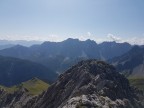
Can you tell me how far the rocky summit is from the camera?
13720 cm

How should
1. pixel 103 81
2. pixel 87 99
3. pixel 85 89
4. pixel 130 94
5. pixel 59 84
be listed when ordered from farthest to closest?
pixel 59 84, pixel 130 94, pixel 103 81, pixel 85 89, pixel 87 99

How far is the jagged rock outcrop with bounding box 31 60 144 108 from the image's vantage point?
136750 millimetres

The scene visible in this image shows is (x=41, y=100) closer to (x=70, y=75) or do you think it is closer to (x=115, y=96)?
(x=70, y=75)

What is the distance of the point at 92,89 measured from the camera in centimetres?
14175

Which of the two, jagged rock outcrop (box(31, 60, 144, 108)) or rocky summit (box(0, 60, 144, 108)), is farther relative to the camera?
rocky summit (box(0, 60, 144, 108))

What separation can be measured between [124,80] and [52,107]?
47595 mm

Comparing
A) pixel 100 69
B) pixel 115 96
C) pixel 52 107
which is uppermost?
pixel 100 69

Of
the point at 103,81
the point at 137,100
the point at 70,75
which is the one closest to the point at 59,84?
the point at 70,75

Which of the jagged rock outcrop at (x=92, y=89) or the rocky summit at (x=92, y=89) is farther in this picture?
the rocky summit at (x=92, y=89)

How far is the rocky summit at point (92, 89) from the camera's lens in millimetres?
137200

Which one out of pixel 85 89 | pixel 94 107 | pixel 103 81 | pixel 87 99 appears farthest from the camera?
pixel 103 81

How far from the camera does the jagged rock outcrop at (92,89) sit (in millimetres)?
136750

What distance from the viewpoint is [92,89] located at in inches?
5581

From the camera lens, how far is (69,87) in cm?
16375
